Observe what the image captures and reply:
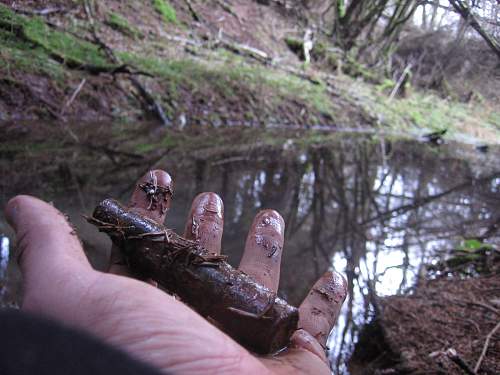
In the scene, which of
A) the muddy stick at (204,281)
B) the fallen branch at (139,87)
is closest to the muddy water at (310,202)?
the muddy stick at (204,281)

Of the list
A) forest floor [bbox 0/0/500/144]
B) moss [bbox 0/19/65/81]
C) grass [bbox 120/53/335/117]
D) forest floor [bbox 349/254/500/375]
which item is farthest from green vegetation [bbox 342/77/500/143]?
forest floor [bbox 349/254/500/375]

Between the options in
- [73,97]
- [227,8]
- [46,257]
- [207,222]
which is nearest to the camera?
[46,257]

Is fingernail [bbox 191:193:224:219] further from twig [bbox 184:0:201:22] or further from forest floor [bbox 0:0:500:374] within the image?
twig [bbox 184:0:201:22]

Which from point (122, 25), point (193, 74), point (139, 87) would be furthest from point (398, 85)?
point (139, 87)

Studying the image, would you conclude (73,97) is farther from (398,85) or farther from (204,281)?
(398,85)

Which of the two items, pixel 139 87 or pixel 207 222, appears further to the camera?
pixel 139 87

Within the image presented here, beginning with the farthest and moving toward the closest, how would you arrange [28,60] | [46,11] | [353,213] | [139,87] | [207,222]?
[139,87] → [28,60] → [46,11] → [353,213] → [207,222]
